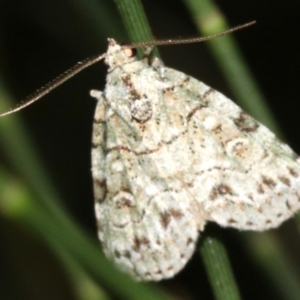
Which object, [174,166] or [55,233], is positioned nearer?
[55,233]

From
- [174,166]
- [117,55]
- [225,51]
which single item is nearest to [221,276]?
[174,166]

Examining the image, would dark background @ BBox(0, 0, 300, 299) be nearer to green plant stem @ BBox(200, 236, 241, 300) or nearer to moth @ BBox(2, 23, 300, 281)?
moth @ BBox(2, 23, 300, 281)

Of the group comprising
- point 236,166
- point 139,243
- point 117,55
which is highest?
point 117,55

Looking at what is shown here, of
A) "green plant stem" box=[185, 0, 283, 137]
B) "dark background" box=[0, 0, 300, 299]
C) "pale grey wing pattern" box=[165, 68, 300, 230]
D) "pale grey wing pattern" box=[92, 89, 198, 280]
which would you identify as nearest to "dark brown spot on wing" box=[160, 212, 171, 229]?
"pale grey wing pattern" box=[92, 89, 198, 280]

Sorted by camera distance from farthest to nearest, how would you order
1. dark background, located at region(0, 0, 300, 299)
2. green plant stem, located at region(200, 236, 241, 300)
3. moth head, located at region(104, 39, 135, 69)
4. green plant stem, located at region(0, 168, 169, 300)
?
dark background, located at region(0, 0, 300, 299) → moth head, located at region(104, 39, 135, 69) → green plant stem, located at region(200, 236, 241, 300) → green plant stem, located at region(0, 168, 169, 300)

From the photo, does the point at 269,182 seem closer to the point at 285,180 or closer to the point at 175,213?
the point at 285,180

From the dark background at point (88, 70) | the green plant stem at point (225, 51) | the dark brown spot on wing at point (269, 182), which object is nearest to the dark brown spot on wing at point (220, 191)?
the dark brown spot on wing at point (269, 182)

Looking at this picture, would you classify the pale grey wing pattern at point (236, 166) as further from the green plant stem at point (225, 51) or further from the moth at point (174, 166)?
the green plant stem at point (225, 51)
